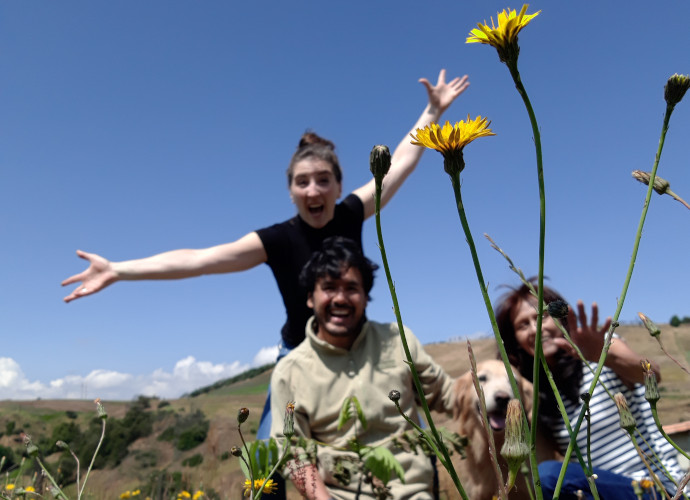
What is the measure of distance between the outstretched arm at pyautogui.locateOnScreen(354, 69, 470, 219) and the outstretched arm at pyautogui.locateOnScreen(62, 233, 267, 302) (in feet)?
2.56

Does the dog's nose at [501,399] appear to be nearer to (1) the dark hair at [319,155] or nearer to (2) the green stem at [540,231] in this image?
(1) the dark hair at [319,155]

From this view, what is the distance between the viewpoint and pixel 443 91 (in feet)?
13.3

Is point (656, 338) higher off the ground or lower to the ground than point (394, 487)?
higher

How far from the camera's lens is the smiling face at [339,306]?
2.88 metres

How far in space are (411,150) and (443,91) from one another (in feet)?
2.03

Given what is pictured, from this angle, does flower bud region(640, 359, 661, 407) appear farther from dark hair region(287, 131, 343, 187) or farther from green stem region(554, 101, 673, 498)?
dark hair region(287, 131, 343, 187)

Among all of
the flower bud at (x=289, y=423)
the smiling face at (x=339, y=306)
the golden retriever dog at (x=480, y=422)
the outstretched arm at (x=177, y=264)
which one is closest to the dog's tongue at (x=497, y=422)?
the golden retriever dog at (x=480, y=422)

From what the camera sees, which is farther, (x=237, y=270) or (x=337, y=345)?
(x=237, y=270)

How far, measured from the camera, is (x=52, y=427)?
28.7 metres

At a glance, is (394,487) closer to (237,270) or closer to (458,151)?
(237,270)

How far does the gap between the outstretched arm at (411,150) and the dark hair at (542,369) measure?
101 centimetres

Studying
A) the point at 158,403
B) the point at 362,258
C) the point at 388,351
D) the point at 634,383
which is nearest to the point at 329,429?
the point at 388,351

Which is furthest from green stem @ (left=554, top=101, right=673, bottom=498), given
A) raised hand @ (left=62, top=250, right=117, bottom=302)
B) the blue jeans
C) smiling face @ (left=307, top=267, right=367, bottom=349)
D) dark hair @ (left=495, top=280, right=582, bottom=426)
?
raised hand @ (left=62, top=250, right=117, bottom=302)

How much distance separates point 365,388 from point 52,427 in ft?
102
